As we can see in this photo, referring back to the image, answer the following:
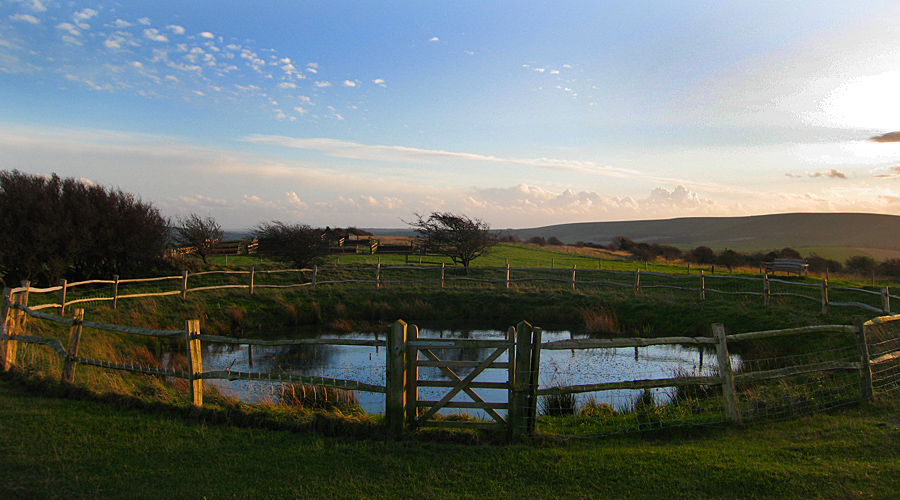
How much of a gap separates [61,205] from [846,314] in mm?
25789

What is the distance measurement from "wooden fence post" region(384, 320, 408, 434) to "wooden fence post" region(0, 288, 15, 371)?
6.43 metres

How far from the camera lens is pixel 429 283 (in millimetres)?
23312

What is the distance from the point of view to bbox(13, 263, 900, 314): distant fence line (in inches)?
661

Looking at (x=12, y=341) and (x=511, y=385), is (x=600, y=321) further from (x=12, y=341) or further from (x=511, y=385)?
(x=12, y=341)

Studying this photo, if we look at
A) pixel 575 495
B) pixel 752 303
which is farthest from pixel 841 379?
pixel 752 303

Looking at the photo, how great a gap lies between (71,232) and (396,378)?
1921cm

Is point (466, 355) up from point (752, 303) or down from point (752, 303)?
down

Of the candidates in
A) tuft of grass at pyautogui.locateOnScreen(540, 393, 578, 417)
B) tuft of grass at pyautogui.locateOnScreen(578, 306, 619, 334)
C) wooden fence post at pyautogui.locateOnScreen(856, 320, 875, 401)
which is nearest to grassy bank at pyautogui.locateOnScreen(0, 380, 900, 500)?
wooden fence post at pyautogui.locateOnScreen(856, 320, 875, 401)

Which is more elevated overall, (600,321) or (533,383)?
(533,383)

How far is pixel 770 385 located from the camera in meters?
8.74

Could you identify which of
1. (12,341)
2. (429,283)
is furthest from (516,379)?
(429,283)

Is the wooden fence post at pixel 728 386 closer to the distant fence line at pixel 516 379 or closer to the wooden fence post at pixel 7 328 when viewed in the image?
the distant fence line at pixel 516 379

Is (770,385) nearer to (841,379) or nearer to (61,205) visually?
(841,379)

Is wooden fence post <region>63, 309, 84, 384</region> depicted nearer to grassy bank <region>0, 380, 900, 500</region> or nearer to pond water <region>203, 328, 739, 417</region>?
grassy bank <region>0, 380, 900, 500</region>
